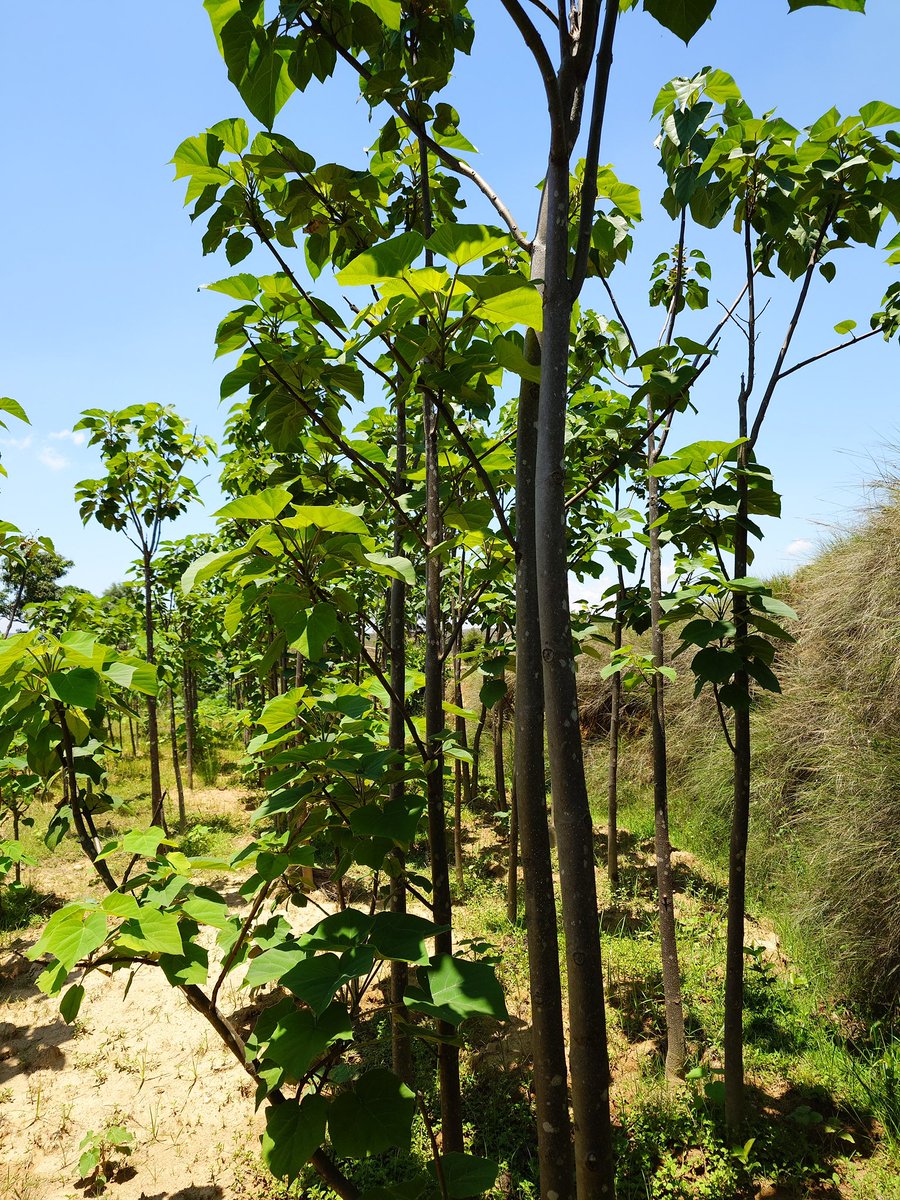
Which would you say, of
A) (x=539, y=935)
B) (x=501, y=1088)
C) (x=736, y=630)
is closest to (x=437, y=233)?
(x=539, y=935)

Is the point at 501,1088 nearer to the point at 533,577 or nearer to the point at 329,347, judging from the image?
the point at 533,577

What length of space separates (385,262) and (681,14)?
51cm

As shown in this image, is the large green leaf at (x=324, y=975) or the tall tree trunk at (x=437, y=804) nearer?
the large green leaf at (x=324, y=975)

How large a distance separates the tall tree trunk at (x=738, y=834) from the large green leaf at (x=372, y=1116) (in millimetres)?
1678

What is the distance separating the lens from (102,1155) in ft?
9.50

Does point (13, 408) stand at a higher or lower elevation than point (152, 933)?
higher

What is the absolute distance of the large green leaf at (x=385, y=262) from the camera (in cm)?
109

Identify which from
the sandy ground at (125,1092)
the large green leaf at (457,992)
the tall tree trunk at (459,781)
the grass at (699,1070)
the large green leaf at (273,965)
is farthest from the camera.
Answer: the tall tree trunk at (459,781)

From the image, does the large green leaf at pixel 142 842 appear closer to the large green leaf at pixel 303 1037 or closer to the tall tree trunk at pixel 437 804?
the large green leaf at pixel 303 1037

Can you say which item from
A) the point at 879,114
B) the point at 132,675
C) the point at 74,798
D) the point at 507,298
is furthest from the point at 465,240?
the point at 879,114

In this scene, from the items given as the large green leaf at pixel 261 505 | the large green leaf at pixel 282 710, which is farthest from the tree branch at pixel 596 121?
the large green leaf at pixel 282 710

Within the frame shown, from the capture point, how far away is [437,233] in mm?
1073

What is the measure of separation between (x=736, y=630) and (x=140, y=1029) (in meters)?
4.17

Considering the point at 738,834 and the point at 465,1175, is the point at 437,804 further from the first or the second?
the point at 738,834
